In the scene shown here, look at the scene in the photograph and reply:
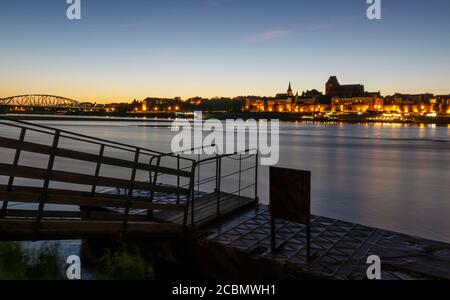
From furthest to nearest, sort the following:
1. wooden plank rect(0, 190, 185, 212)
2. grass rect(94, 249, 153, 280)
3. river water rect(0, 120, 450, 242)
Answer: river water rect(0, 120, 450, 242) → grass rect(94, 249, 153, 280) → wooden plank rect(0, 190, 185, 212)

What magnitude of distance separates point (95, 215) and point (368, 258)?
6344 mm

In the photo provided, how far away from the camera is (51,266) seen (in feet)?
25.8

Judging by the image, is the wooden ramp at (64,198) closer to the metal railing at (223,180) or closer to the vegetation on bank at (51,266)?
the vegetation on bank at (51,266)

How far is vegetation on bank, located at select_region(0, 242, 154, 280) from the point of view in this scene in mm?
7434

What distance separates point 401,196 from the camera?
20.5 m

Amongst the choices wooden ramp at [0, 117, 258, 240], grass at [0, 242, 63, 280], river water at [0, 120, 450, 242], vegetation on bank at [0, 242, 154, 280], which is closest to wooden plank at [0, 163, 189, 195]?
wooden ramp at [0, 117, 258, 240]

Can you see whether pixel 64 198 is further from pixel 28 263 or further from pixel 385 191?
pixel 385 191

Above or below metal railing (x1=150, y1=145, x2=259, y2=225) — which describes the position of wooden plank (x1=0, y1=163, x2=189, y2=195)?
above

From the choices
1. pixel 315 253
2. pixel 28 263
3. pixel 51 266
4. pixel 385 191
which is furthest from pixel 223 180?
pixel 315 253

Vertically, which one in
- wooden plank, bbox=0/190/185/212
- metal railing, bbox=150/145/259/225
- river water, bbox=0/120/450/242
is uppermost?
wooden plank, bbox=0/190/185/212

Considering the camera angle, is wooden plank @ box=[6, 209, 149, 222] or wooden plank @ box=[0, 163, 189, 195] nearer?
wooden plank @ box=[0, 163, 189, 195]

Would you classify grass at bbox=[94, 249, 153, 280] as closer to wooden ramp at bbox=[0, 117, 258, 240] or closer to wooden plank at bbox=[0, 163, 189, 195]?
wooden ramp at bbox=[0, 117, 258, 240]
